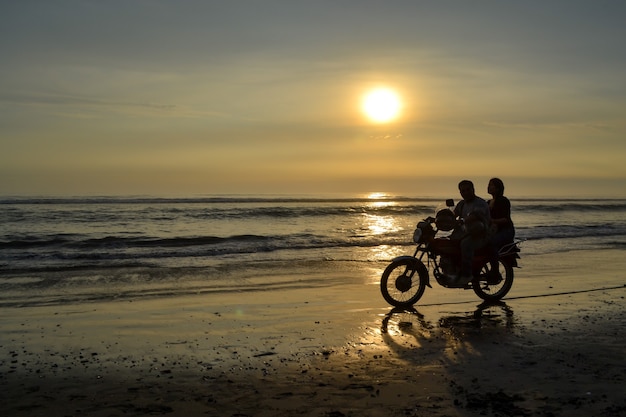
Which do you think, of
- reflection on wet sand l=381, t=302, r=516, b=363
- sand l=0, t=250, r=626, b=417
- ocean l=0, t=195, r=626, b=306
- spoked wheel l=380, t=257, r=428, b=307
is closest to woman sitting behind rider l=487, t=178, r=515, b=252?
sand l=0, t=250, r=626, b=417

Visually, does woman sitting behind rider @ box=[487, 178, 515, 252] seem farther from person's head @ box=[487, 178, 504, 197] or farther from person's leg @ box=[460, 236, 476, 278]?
person's leg @ box=[460, 236, 476, 278]

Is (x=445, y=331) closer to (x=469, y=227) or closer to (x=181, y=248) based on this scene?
(x=469, y=227)

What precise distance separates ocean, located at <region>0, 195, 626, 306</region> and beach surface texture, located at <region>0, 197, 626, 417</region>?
0.54 ft

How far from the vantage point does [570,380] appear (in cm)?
552

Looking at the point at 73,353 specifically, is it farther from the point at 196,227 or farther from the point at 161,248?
the point at 196,227

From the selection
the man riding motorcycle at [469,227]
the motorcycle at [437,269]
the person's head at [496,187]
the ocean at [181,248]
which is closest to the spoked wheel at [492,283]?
the motorcycle at [437,269]

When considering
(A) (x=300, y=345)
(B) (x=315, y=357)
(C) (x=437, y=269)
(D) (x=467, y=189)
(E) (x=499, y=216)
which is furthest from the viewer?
(E) (x=499, y=216)

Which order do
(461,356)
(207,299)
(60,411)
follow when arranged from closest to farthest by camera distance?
(60,411), (461,356), (207,299)

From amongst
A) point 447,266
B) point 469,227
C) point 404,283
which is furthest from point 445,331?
point 469,227

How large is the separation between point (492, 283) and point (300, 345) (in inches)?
187

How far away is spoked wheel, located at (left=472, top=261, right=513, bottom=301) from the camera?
33.7 ft

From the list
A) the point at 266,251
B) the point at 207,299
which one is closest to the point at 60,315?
the point at 207,299

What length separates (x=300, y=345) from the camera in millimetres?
6969

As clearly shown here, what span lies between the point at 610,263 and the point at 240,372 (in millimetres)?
13443
